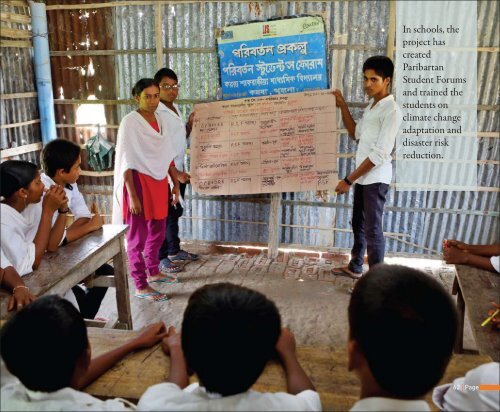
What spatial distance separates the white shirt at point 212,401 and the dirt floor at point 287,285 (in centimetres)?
224

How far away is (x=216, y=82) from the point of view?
15.3ft

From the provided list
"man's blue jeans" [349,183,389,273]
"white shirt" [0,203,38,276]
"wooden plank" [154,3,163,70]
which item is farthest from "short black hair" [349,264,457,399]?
"wooden plank" [154,3,163,70]

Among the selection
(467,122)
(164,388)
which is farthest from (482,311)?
(467,122)

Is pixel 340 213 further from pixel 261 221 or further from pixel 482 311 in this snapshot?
pixel 482 311

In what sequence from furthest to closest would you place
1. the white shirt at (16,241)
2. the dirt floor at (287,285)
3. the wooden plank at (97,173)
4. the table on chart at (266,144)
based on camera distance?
1. the wooden plank at (97,173)
2. the table on chart at (266,144)
3. the dirt floor at (287,285)
4. the white shirt at (16,241)

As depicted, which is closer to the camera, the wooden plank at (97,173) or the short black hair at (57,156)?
the short black hair at (57,156)

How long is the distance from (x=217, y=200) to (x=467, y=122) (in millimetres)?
2613

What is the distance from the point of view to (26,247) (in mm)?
2307

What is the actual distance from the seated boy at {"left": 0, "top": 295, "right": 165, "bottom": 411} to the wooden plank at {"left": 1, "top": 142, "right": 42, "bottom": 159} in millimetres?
3939

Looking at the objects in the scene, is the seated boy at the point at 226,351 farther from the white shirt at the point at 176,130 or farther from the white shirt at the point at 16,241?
the white shirt at the point at 176,130

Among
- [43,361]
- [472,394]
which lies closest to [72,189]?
[43,361]

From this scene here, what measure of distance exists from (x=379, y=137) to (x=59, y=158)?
2.38m

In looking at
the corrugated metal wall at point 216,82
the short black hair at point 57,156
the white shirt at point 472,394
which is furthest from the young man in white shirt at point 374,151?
the white shirt at point 472,394

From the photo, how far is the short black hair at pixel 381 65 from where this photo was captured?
3.51 meters
